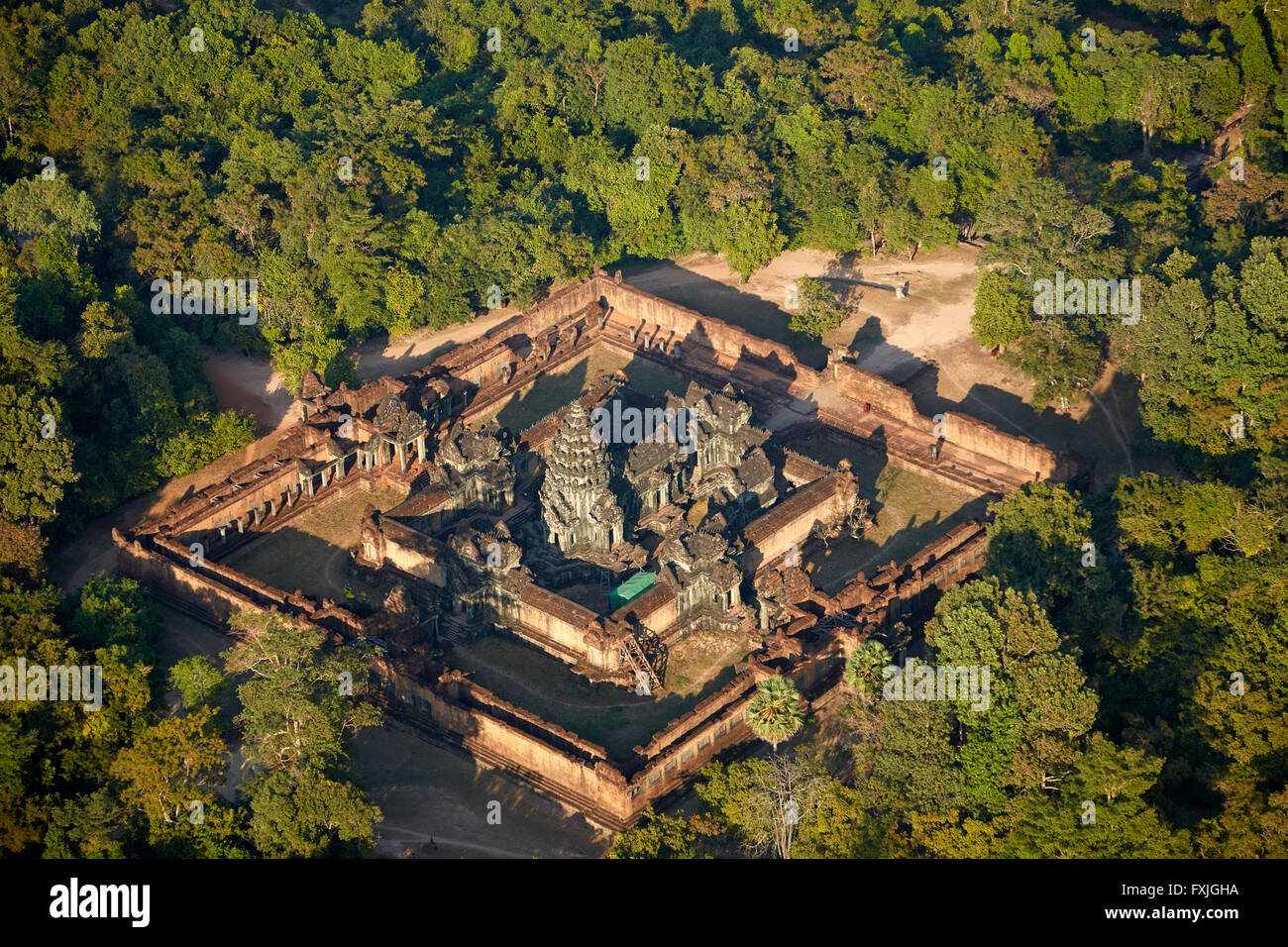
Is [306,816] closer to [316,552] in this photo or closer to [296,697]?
[296,697]

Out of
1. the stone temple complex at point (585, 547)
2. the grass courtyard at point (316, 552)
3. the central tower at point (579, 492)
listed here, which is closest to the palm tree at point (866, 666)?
the stone temple complex at point (585, 547)

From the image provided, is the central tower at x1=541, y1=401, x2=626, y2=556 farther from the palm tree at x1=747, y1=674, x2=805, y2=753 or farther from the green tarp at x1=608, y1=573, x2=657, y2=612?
the palm tree at x1=747, y1=674, x2=805, y2=753

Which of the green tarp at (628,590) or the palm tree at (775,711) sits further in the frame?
the green tarp at (628,590)

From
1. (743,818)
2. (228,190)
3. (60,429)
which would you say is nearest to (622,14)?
(228,190)

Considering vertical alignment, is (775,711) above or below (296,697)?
below

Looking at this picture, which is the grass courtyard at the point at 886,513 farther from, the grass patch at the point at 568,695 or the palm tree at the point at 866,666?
the palm tree at the point at 866,666

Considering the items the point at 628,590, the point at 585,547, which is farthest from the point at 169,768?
the point at 585,547
